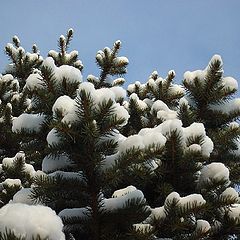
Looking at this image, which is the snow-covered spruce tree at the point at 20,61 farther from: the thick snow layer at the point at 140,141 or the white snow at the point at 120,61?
the thick snow layer at the point at 140,141

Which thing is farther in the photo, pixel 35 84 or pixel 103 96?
pixel 35 84

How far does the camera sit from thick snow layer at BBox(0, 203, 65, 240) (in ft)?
6.95

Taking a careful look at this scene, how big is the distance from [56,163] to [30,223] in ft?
4.08

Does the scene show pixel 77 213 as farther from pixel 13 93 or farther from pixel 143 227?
pixel 13 93

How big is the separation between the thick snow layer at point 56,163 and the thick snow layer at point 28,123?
0.37 m

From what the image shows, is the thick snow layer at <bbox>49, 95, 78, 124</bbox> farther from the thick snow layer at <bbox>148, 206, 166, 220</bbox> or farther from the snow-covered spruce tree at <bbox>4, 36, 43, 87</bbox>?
the snow-covered spruce tree at <bbox>4, 36, 43, 87</bbox>

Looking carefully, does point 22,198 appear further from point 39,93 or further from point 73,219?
point 39,93

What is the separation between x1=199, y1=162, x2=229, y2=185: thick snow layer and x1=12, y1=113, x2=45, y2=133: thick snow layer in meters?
1.59

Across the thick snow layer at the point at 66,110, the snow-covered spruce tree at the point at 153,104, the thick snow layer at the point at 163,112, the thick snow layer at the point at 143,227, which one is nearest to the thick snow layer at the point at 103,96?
the thick snow layer at the point at 66,110

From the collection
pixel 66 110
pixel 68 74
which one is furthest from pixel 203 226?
pixel 68 74

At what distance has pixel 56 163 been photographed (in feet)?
11.1

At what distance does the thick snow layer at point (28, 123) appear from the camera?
354 centimetres

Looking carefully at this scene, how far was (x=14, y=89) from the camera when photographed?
8648 mm

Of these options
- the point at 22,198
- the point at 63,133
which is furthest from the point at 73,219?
the point at 63,133
